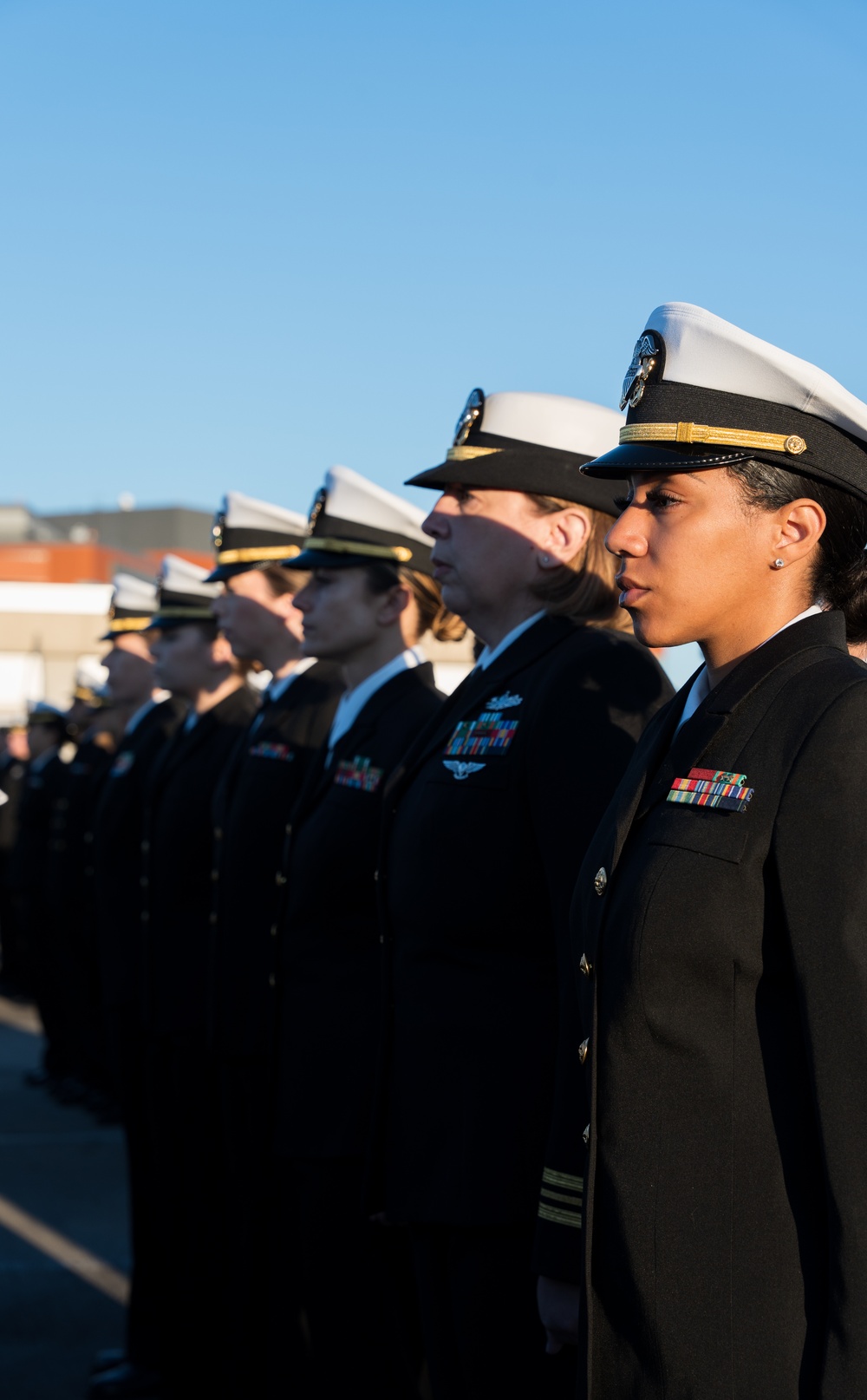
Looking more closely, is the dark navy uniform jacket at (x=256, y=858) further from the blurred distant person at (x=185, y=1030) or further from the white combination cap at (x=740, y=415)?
the white combination cap at (x=740, y=415)

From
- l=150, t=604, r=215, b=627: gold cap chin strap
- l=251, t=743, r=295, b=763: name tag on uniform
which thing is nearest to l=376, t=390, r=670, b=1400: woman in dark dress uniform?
l=251, t=743, r=295, b=763: name tag on uniform

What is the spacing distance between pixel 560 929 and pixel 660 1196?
0.66 meters

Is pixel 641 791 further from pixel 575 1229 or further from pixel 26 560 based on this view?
pixel 26 560

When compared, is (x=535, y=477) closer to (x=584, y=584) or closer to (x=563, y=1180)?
(x=584, y=584)

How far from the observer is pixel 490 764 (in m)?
2.55

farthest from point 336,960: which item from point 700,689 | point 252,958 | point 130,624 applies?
point 130,624

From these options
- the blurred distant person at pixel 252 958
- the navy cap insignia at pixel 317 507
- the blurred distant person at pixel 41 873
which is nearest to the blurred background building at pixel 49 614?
the blurred distant person at pixel 41 873

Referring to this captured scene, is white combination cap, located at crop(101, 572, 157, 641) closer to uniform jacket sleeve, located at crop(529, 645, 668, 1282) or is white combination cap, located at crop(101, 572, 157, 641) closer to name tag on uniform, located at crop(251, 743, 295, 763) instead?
name tag on uniform, located at crop(251, 743, 295, 763)

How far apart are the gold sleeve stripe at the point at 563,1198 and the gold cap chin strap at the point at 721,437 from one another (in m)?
1.02

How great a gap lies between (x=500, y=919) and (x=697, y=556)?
0.84 metres

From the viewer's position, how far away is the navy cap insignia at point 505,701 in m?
2.61

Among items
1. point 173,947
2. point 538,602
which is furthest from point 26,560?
point 538,602

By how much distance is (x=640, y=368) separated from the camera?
203 centimetres

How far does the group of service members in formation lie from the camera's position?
5.43ft
